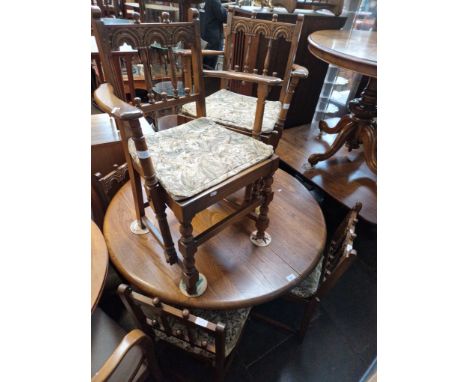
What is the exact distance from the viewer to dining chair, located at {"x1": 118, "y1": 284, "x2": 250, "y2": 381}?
0.73 meters

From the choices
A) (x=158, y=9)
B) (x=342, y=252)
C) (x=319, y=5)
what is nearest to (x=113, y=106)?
(x=342, y=252)

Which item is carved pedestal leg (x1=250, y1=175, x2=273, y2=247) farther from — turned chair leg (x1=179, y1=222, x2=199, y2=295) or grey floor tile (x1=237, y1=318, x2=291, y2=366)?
grey floor tile (x1=237, y1=318, x2=291, y2=366)

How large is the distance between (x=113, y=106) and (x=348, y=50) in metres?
1.24

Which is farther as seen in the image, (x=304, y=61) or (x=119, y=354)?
(x=304, y=61)

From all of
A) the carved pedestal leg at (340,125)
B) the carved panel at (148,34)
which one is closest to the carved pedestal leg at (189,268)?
the carved panel at (148,34)

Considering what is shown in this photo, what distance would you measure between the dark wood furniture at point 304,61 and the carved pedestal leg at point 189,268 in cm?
181

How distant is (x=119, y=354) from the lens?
1.84 ft

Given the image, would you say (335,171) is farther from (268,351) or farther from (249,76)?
(268,351)

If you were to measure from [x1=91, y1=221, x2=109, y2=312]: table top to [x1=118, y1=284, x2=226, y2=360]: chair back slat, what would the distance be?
0.09 metres

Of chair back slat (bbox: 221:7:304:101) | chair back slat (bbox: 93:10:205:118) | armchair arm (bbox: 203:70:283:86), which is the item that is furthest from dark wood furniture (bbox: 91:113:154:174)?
chair back slat (bbox: 221:7:304:101)

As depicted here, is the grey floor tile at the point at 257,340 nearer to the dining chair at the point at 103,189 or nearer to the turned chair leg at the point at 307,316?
the turned chair leg at the point at 307,316

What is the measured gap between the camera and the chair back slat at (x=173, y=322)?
72 centimetres

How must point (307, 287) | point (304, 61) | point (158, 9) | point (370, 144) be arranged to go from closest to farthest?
point (307, 287)
point (370, 144)
point (304, 61)
point (158, 9)

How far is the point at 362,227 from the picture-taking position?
1.78 meters
